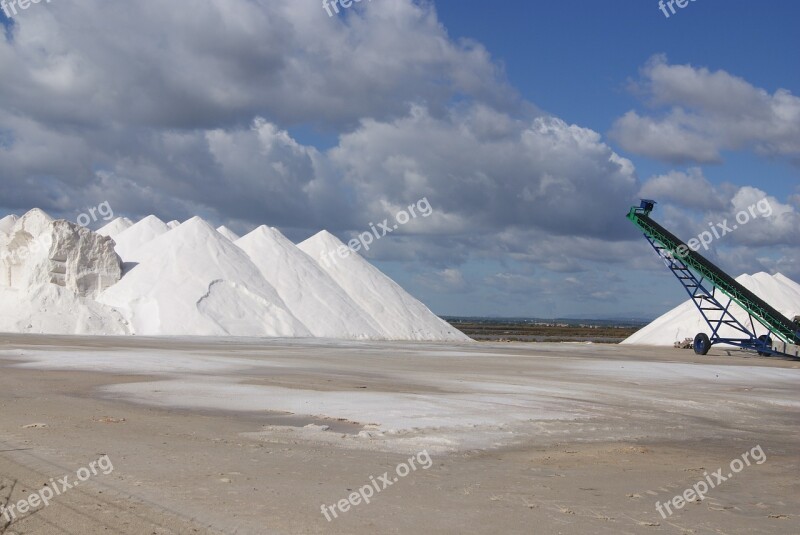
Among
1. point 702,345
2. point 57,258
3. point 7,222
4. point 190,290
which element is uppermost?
point 7,222

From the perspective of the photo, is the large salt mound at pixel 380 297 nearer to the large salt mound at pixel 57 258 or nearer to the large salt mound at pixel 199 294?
the large salt mound at pixel 199 294

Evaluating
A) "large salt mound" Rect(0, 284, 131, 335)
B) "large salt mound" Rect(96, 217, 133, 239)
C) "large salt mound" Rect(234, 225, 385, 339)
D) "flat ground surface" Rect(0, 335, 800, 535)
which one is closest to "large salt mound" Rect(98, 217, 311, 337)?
"large salt mound" Rect(234, 225, 385, 339)

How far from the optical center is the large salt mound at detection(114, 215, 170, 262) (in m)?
65.2

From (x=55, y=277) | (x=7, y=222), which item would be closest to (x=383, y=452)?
(x=55, y=277)

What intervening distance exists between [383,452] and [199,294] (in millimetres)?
39374

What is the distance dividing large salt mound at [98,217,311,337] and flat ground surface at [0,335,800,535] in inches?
960

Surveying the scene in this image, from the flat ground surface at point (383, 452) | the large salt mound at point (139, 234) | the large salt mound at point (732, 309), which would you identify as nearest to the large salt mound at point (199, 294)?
the large salt mound at point (139, 234)

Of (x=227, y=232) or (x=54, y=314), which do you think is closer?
(x=54, y=314)

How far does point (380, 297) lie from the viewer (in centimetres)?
5641

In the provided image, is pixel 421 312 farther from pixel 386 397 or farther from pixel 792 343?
pixel 386 397

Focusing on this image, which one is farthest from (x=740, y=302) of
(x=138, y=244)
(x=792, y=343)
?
(x=138, y=244)

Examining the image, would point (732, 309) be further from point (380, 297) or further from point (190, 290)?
point (190, 290)

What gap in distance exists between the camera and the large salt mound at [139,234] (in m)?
65.2

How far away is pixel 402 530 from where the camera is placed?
6.37 metres
